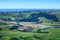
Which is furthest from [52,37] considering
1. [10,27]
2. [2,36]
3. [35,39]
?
[10,27]

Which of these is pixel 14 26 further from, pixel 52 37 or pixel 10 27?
pixel 52 37

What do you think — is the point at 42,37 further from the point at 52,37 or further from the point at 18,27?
the point at 18,27

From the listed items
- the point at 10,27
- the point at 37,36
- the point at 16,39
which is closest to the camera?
the point at 16,39

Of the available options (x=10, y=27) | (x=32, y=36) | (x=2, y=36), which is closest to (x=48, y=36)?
(x=32, y=36)

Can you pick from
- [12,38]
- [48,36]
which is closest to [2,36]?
[12,38]

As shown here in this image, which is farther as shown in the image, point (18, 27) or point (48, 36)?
point (18, 27)

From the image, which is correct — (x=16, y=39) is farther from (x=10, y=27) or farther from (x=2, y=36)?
(x=10, y=27)

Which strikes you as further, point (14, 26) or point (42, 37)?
point (14, 26)

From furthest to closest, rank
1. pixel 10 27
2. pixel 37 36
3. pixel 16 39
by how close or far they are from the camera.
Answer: pixel 10 27, pixel 37 36, pixel 16 39
